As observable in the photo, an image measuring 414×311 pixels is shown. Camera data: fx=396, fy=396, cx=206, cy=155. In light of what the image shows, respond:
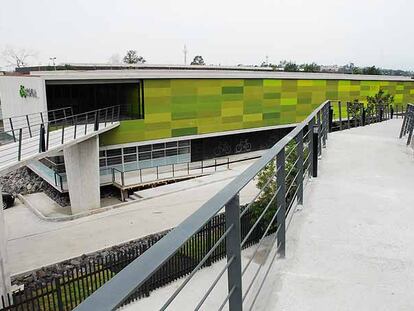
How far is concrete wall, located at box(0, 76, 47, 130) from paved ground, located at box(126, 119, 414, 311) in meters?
15.2

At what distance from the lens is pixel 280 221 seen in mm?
2836

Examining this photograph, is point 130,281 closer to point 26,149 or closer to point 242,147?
point 26,149

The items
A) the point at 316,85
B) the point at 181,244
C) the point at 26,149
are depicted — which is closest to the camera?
the point at 181,244

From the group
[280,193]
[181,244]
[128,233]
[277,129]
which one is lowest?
[128,233]

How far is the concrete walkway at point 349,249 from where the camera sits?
2.42m

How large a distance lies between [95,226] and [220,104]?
12.1 m

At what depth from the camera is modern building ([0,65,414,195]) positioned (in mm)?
20125

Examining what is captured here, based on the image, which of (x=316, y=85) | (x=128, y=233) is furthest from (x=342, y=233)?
(x=316, y=85)

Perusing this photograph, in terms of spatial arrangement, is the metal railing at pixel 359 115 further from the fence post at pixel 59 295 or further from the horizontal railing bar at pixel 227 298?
the horizontal railing bar at pixel 227 298

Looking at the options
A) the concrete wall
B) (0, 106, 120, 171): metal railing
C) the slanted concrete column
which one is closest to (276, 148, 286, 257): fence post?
the slanted concrete column

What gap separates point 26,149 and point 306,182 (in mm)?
10802

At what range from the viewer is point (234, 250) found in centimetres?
168

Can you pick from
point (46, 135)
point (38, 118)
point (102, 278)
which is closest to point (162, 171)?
point (38, 118)

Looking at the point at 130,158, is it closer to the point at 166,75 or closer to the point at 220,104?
the point at 166,75
